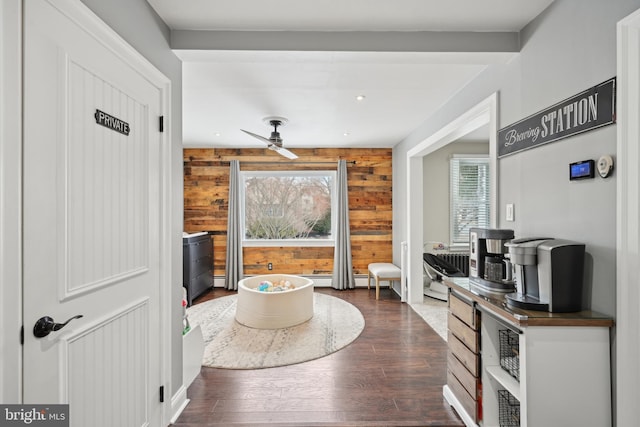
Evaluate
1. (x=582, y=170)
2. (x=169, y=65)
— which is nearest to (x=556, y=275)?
(x=582, y=170)

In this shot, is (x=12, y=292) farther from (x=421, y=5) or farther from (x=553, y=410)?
(x=421, y=5)

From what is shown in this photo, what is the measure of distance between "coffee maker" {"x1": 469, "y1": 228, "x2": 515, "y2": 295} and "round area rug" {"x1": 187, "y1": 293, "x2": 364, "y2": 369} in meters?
1.68

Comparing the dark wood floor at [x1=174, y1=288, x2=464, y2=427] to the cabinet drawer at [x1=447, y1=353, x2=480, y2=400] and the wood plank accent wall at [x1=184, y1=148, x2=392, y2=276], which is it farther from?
the wood plank accent wall at [x1=184, y1=148, x2=392, y2=276]

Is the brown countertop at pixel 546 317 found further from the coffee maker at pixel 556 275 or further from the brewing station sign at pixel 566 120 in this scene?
the brewing station sign at pixel 566 120

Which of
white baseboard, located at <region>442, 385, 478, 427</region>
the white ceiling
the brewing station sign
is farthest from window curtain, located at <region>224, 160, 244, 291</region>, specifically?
the brewing station sign

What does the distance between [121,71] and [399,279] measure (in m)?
4.55

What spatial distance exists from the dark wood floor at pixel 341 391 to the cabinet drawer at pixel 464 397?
5.4 inches

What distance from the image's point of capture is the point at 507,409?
1860 millimetres

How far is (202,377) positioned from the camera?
8.74 ft

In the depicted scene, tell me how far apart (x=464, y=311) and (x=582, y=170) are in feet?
3.37

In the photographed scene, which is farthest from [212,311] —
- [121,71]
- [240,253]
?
[121,71]

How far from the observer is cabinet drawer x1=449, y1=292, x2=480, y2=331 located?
74.7 inches

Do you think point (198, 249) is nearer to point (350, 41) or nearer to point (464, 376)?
point (350, 41)

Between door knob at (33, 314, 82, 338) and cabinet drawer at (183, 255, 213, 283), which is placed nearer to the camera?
door knob at (33, 314, 82, 338)
